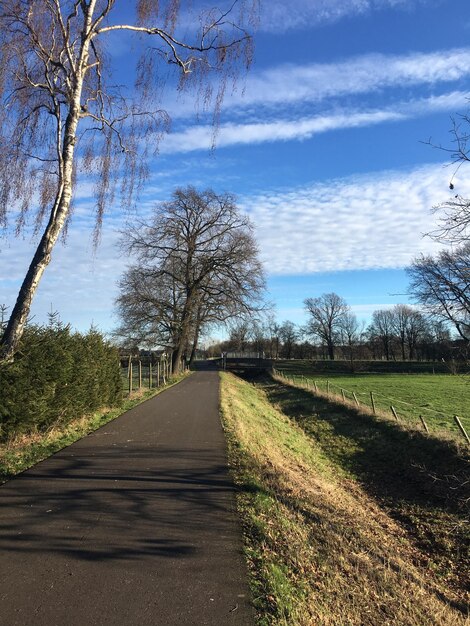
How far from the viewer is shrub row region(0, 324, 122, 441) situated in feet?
28.8

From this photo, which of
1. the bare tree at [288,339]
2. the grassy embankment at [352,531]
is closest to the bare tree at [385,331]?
the bare tree at [288,339]

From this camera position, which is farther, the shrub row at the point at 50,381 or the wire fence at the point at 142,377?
the wire fence at the point at 142,377

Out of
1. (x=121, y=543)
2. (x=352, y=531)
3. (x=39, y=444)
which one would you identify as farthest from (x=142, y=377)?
(x=121, y=543)

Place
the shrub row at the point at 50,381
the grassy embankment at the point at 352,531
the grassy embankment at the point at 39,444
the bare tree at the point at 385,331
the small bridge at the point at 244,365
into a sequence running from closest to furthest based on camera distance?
the grassy embankment at the point at 352,531
the grassy embankment at the point at 39,444
the shrub row at the point at 50,381
the small bridge at the point at 244,365
the bare tree at the point at 385,331

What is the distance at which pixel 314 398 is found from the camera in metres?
29.1

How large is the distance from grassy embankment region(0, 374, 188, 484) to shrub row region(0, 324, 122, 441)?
7.1 inches

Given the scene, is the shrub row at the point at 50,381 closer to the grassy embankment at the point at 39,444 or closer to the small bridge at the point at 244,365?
the grassy embankment at the point at 39,444

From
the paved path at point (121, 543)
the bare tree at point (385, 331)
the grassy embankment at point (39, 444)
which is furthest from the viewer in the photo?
the bare tree at point (385, 331)

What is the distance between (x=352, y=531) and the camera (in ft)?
22.3

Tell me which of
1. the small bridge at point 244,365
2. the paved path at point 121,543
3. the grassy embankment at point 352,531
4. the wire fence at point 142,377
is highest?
the small bridge at point 244,365

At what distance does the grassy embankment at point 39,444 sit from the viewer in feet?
25.7

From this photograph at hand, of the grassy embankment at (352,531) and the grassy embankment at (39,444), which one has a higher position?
the grassy embankment at (39,444)

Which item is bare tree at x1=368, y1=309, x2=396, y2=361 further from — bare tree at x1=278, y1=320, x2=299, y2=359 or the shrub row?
the shrub row

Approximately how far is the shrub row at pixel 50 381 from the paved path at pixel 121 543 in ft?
3.62
